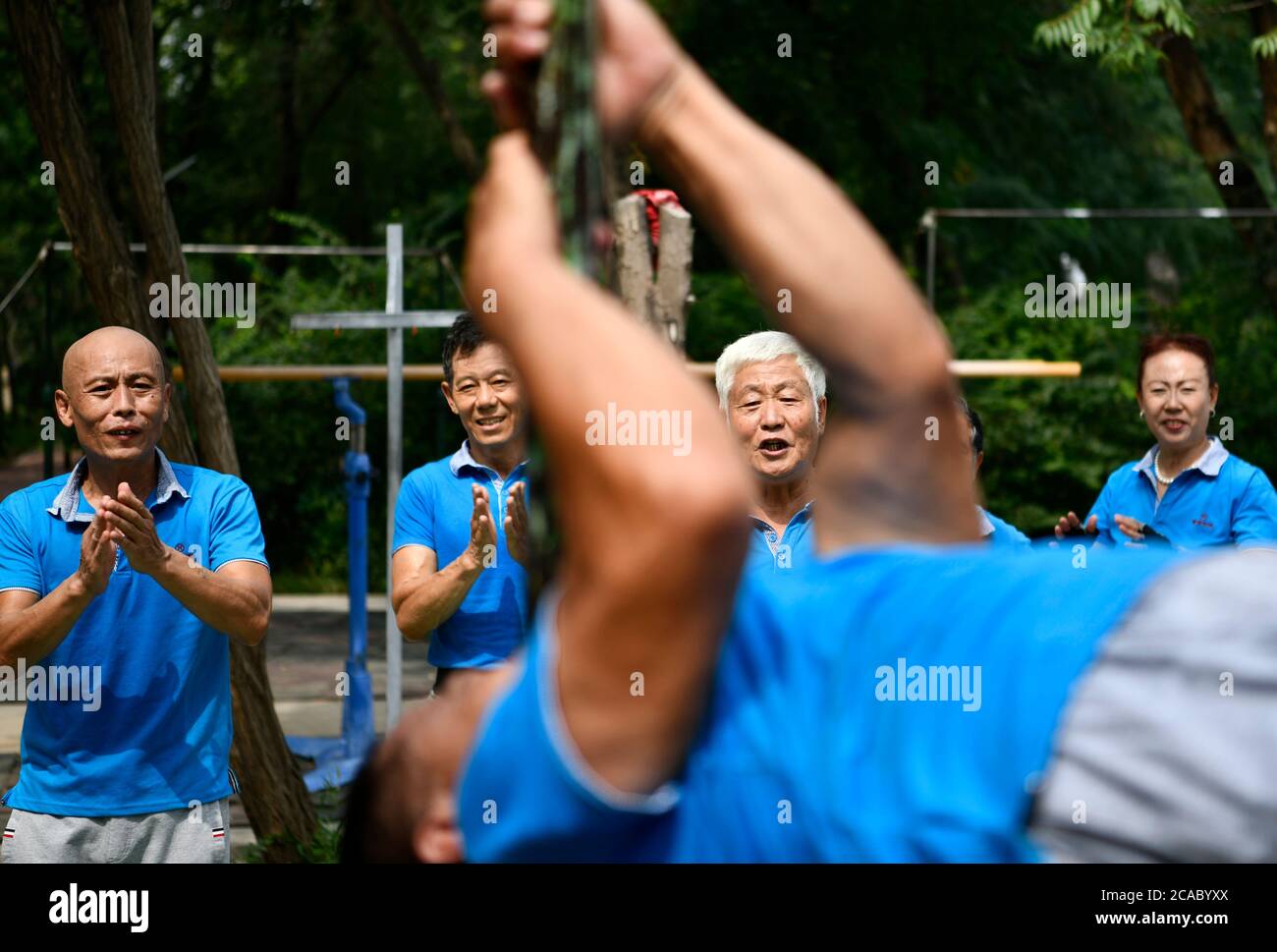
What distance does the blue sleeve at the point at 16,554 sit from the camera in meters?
3.69

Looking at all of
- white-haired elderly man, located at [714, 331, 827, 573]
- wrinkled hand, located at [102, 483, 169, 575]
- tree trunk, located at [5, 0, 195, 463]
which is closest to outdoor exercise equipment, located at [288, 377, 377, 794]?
tree trunk, located at [5, 0, 195, 463]

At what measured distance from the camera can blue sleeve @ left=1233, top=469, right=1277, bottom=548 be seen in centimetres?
490

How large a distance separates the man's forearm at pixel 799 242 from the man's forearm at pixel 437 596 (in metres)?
2.33

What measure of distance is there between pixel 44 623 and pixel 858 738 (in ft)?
Answer: 8.48

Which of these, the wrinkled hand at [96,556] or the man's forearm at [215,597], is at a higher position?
the wrinkled hand at [96,556]

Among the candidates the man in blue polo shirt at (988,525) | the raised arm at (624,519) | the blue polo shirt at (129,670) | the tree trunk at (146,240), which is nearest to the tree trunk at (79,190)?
the tree trunk at (146,240)

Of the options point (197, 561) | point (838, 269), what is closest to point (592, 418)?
point (838, 269)

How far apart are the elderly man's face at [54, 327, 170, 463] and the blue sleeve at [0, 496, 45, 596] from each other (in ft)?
0.76

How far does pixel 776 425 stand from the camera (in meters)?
3.80

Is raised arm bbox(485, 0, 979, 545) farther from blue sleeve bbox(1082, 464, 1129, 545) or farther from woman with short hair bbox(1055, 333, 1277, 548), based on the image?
blue sleeve bbox(1082, 464, 1129, 545)

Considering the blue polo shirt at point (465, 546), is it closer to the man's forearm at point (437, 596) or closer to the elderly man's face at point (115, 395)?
the man's forearm at point (437, 596)

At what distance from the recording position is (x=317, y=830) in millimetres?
5336
